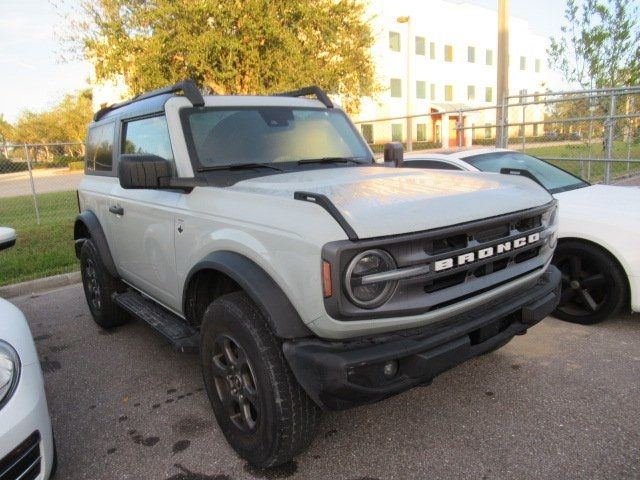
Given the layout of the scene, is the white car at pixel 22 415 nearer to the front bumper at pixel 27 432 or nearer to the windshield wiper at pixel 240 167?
the front bumper at pixel 27 432

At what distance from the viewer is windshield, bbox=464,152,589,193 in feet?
16.5

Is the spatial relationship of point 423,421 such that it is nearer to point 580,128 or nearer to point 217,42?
point 580,128

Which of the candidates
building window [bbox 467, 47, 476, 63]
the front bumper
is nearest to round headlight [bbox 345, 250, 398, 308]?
the front bumper

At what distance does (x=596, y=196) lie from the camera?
4543mm

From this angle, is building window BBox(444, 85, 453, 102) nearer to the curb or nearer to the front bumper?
the curb

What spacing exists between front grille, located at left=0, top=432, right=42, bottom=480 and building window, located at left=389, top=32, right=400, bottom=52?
→ 41009mm

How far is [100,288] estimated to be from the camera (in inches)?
180

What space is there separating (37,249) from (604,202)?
779 cm

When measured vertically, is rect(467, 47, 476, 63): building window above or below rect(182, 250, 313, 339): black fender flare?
above

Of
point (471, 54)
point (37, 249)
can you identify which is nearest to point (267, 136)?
point (37, 249)

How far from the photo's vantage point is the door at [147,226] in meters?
3.27

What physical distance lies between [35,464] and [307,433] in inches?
46.6

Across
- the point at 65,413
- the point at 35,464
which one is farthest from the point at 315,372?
the point at 65,413

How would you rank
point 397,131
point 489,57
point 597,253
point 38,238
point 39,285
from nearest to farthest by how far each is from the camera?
point 597,253, point 39,285, point 38,238, point 397,131, point 489,57
